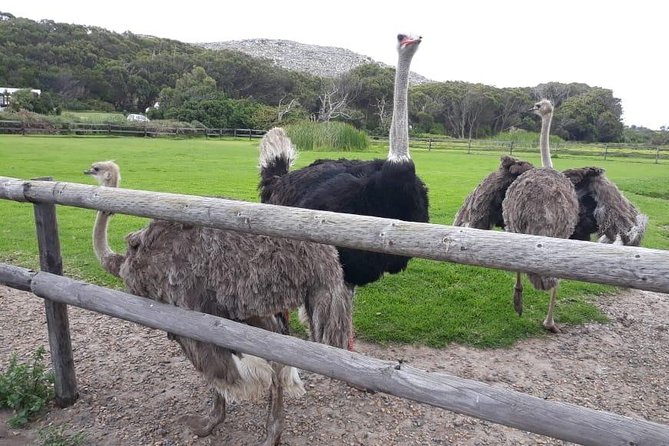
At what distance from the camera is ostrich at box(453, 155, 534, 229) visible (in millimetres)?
4984

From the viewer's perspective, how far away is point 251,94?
199 feet

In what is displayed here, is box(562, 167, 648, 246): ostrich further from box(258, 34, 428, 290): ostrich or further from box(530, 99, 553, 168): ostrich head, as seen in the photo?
box(258, 34, 428, 290): ostrich

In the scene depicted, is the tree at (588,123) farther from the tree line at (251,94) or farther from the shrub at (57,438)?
the shrub at (57,438)

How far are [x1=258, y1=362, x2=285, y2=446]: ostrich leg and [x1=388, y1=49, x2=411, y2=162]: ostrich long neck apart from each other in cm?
167

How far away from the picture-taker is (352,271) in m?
3.57

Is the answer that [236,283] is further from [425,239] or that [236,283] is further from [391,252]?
[425,239]

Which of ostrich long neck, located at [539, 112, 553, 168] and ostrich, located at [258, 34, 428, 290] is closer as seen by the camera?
ostrich, located at [258, 34, 428, 290]

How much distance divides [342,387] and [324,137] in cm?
1954

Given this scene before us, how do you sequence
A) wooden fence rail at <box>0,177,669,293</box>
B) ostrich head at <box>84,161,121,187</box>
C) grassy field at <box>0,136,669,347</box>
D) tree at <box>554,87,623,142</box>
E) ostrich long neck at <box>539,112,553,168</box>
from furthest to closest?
tree at <box>554,87,623,142</box> → ostrich long neck at <box>539,112,553,168</box> → grassy field at <box>0,136,669,347</box> → ostrich head at <box>84,161,121,187</box> → wooden fence rail at <box>0,177,669,293</box>

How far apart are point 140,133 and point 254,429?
29.4 m

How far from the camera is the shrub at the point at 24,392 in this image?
2895mm

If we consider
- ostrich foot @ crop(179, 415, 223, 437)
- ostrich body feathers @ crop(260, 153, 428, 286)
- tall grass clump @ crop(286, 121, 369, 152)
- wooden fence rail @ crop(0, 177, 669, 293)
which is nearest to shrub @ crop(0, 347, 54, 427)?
ostrich foot @ crop(179, 415, 223, 437)

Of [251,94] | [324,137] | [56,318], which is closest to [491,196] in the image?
[56,318]

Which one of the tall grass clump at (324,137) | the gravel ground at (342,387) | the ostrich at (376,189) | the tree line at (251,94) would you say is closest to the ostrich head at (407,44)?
the ostrich at (376,189)
